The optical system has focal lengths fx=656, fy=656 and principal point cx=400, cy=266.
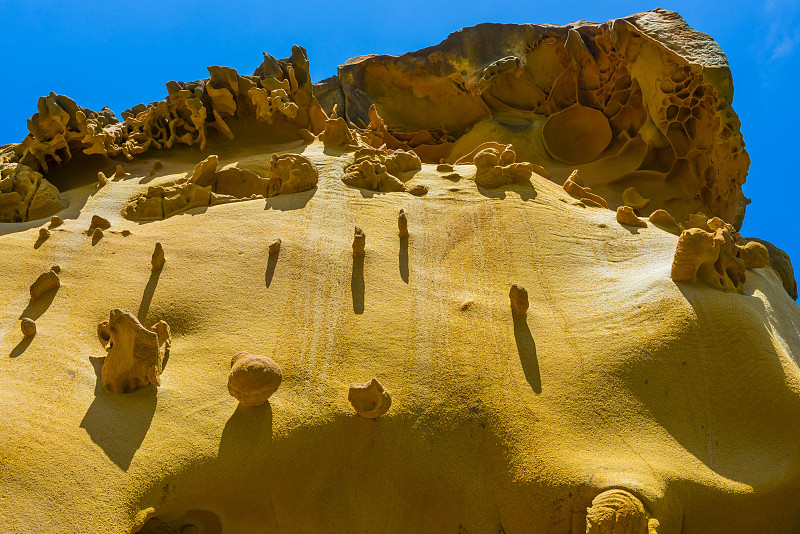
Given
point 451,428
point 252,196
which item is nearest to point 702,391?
point 451,428

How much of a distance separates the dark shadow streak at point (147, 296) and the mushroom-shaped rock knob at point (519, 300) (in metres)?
2.76

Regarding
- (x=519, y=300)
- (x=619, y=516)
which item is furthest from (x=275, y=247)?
(x=619, y=516)

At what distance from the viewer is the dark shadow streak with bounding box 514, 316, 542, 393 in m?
4.42

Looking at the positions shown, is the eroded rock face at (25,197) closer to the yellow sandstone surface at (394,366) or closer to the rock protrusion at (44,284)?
the yellow sandstone surface at (394,366)

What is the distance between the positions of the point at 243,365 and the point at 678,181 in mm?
6873

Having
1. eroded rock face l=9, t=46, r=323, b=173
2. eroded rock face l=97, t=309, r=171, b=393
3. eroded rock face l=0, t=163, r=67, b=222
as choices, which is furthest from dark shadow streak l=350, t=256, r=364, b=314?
eroded rock face l=9, t=46, r=323, b=173

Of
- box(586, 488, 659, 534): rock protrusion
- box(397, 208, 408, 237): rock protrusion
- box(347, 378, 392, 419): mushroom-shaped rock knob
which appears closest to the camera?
box(586, 488, 659, 534): rock protrusion

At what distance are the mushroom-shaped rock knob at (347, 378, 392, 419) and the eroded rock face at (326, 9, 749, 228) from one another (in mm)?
5685

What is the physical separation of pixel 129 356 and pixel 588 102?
26.8 feet

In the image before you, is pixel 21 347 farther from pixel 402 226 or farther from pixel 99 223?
pixel 402 226

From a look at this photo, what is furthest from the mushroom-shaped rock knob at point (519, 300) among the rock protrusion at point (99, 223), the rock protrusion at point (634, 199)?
the rock protrusion at point (634, 199)

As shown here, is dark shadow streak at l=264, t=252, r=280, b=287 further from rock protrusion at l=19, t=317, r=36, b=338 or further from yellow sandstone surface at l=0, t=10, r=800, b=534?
rock protrusion at l=19, t=317, r=36, b=338

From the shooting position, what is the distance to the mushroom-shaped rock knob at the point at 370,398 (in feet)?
13.2

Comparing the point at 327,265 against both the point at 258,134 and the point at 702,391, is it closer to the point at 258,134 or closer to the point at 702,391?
the point at 702,391
